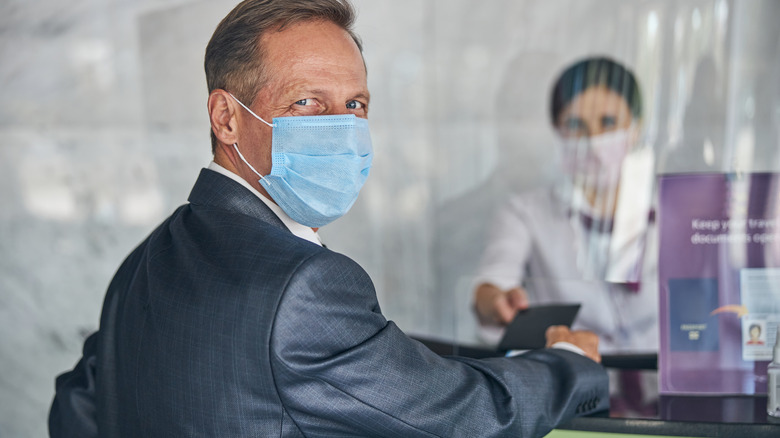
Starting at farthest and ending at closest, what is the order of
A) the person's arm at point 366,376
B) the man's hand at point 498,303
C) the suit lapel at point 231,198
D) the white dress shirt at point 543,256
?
the white dress shirt at point 543,256 < the man's hand at point 498,303 < the suit lapel at point 231,198 < the person's arm at point 366,376

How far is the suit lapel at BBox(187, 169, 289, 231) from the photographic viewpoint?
3.81 ft

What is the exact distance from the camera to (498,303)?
2.21 m

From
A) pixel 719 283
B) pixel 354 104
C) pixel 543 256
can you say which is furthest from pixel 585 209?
pixel 354 104

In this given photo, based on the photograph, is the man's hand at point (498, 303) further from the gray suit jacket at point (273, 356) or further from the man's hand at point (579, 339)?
the gray suit jacket at point (273, 356)

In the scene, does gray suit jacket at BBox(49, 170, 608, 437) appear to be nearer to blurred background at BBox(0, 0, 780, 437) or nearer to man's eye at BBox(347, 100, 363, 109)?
man's eye at BBox(347, 100, 363, 109)

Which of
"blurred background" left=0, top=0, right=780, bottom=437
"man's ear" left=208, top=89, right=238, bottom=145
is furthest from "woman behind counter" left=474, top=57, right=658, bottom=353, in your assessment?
"man's ear" left=208, top=89, right=238, bottom=145

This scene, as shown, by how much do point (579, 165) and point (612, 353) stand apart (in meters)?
1.18

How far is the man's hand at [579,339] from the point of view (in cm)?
142

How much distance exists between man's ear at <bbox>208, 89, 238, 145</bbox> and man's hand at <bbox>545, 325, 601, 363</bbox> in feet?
2.50

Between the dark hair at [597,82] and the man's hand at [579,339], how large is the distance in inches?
60.4

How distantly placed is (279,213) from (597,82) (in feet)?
6.27

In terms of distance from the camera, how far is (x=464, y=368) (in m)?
1.14

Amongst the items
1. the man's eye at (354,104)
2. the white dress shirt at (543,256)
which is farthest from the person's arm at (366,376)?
the white dress shirt at (543,256)

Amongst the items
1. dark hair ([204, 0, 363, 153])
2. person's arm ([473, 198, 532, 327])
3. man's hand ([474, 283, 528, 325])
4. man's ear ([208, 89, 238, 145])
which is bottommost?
man's hand ([474, 283, 528, 325])
